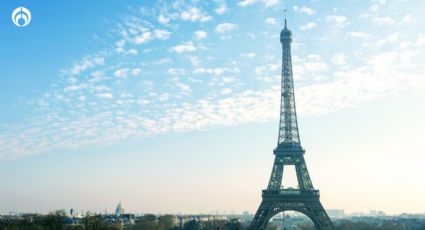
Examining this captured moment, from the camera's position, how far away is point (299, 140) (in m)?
109

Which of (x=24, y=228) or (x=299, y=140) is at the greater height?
(x=299, y=140)

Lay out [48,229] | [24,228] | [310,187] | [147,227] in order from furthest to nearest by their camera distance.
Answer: [147,227] < [310,187] < [24,228] < [48,229]

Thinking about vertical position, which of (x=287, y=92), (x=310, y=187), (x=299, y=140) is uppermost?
(x=287, y=92)

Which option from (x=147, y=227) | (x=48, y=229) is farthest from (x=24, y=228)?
(x=147, y=227)

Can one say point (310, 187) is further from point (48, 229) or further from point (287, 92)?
point (48, 229)

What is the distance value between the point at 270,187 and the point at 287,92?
21324 mm

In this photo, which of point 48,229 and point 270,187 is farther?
point 270,187

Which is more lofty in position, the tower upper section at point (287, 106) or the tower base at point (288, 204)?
the tower upper section at point (287, 106)

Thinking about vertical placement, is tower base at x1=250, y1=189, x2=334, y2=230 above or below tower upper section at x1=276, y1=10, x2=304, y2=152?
below

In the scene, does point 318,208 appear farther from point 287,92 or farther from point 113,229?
point 113,229

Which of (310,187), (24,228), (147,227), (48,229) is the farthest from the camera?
(147,227)

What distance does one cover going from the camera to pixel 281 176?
358 feet

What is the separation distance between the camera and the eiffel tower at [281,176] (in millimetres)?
104312

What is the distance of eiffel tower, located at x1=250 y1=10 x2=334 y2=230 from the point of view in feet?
342
